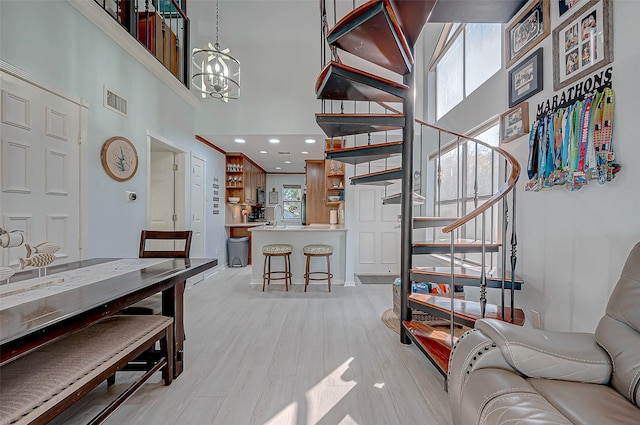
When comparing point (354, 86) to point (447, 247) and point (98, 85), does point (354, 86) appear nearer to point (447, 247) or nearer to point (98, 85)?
point (447, 247)

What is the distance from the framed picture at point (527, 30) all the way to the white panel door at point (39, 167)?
3786 mm

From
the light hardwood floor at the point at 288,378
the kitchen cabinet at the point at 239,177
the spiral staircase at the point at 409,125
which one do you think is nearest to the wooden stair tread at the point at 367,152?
the spiral staircase at the point at 409,125

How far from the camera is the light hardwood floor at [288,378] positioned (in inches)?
63.7

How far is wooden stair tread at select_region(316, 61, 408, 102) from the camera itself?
2.20m

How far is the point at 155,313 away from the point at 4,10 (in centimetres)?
225

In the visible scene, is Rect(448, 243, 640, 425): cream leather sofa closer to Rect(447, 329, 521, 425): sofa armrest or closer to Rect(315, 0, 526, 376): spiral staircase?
Rect(447, 329, 521, 425): sofa armrest

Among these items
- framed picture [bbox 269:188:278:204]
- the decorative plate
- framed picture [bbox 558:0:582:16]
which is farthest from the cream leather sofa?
framed picture [bbox 269:188:278:204]

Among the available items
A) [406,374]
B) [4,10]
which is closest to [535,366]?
[406,374]

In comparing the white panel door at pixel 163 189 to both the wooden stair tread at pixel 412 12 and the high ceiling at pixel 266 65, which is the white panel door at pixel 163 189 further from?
the wooden stair tread at pixel 412 12

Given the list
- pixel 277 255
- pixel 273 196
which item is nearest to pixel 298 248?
pixel 277 255

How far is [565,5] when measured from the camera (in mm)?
1952

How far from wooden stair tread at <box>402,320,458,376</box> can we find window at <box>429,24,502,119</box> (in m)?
2.55

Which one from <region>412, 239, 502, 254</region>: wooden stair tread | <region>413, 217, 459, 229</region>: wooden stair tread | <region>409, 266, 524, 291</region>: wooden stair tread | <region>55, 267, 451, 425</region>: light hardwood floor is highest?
<region>413, 217, 459, 229</region>: wooden stair tread

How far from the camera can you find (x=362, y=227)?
5.45m
